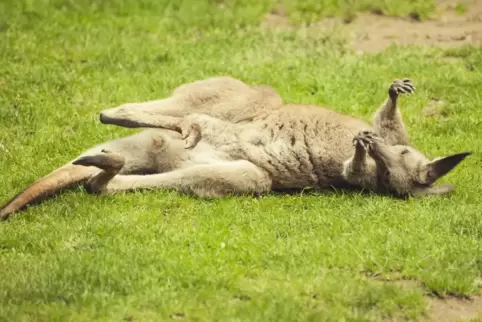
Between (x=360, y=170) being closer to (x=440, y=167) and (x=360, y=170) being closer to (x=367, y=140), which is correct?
(x=367, y=140)

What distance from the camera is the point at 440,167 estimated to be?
23.4ft

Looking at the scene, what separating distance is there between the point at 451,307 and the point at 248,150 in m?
2.42

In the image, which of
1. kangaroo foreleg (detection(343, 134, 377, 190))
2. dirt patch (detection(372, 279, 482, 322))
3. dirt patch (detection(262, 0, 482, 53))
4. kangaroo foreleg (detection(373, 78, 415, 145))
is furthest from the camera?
dirt patch (detection(262, 0, 482, 53))

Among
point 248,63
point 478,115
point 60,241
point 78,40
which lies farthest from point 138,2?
point 60,241

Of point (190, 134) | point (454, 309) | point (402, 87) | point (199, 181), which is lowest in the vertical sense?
point (454, 309)

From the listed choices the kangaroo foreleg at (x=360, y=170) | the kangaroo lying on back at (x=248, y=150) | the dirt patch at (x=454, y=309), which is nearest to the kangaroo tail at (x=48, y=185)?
the kangaroo lying on back at (x=248, y=150)

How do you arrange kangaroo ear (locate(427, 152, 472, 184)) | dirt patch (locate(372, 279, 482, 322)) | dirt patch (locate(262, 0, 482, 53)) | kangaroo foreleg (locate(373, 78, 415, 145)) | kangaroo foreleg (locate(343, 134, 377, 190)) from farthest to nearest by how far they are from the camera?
dirt patch (locate(262, 0, 482, 53)) → kangaroo foreleg (locate(373, 78, 415, 145)) → kangaroo foreleg (locate(343, 134, 377, 190)) → kangaroo ear (locate(427, 152, 472, 184)) → dirt patch (locate(372, 279, 482, 322))

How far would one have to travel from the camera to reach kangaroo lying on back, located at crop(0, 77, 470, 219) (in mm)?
7176

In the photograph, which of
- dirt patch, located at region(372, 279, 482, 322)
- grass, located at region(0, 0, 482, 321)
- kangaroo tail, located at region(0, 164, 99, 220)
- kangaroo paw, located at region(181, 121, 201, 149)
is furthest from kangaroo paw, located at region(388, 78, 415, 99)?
kangaroo tail, located at region(0, 164, 99, 220)

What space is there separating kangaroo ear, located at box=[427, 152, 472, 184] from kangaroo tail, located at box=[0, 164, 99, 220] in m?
2.49

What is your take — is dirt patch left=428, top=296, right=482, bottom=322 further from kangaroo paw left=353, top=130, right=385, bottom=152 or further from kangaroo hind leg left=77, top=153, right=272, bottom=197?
kangaroo hind leg left=77, top=153, right=272, bottom=197

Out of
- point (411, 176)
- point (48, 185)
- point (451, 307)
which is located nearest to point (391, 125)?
point (411, 176)

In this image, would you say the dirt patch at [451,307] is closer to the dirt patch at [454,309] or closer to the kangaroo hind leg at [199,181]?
the dirt patch at [454,309]

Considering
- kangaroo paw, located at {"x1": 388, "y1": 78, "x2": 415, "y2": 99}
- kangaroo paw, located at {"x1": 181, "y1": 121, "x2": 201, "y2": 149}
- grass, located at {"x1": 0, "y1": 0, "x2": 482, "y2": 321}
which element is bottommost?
grass, located at {"x1": 0, "y1": 0, "x2": 482, "y2": 321}
